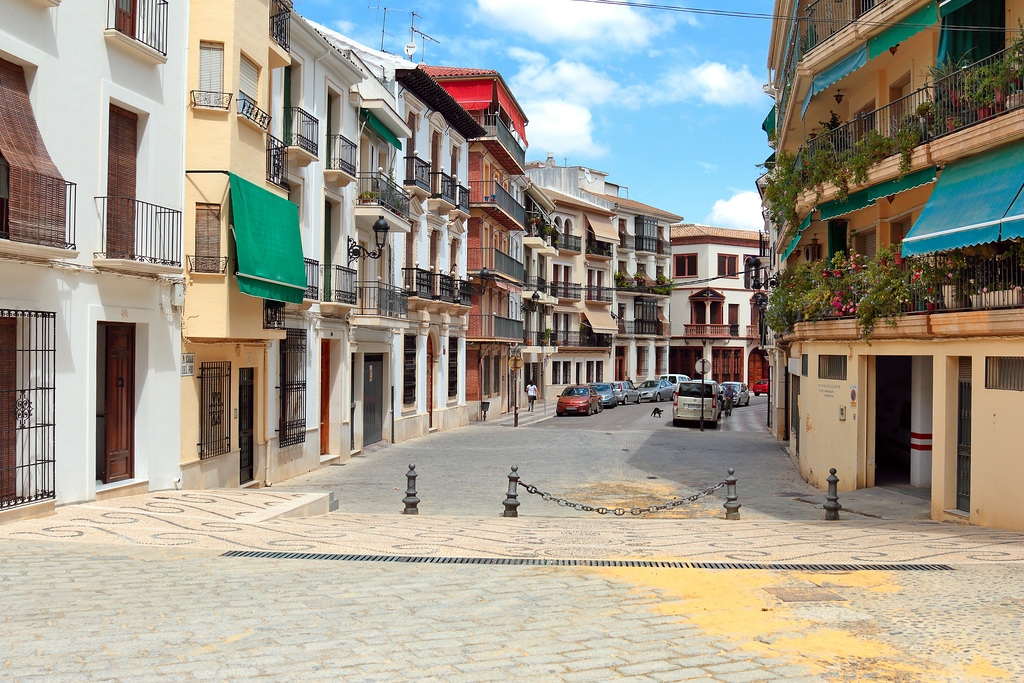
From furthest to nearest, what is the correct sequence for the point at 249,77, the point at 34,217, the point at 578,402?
the point at 578,402
the point at 249,77
the point at 34,217

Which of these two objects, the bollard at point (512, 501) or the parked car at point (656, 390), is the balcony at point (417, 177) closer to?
the bollard at point (512, 501)

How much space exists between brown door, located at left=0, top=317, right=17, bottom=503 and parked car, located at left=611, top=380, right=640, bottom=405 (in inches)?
1661

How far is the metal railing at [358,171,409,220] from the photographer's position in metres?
23.8

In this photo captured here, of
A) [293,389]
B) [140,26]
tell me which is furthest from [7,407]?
[293,389]

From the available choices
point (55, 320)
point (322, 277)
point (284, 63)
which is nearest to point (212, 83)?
point (284, 63)

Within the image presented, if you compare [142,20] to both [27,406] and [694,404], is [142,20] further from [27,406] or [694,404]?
[694,404]

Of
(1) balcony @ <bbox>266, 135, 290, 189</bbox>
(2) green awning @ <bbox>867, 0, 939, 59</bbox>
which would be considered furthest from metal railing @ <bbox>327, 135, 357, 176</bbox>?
(2) green awning @ <bbox>867, 0, 939, 59</bbox>

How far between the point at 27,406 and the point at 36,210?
2.42 metres

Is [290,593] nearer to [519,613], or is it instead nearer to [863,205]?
[519,613]

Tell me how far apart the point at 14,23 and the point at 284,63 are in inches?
290

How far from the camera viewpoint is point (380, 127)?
992 inches

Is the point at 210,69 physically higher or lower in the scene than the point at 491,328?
higher

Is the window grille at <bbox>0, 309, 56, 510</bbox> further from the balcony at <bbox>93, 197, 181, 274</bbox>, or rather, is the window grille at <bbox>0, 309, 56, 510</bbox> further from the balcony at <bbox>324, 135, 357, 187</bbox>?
the balcony at <bbox>324, 135, 357, 187</bbox>

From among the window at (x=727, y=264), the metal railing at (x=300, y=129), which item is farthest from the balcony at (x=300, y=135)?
the window at (x=727, y=264)
